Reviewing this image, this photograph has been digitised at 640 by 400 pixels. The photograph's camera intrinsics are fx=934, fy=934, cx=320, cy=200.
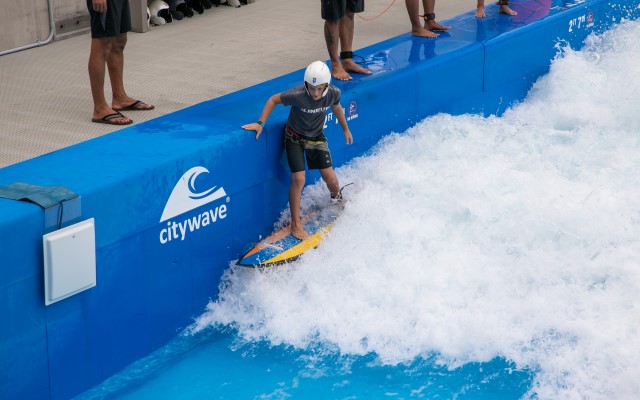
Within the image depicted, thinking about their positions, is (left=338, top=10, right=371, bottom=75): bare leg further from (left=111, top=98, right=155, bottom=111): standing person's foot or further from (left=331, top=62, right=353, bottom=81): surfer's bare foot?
(left=111, top=98, right=155, bottom=111): standing person's foot

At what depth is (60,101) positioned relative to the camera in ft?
25.2

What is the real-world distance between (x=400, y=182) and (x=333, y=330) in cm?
187

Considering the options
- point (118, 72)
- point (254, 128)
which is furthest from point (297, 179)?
point (118, 72)

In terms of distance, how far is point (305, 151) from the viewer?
7.20m

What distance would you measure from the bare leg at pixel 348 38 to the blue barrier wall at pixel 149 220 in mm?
156

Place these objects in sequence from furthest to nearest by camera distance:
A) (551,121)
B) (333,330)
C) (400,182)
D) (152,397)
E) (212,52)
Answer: (551,121) → (212,52) → (400,182) → (333,330) → (152,397)

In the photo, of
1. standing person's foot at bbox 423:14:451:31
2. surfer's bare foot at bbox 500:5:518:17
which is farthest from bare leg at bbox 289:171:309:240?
surfer's bare foot at bbox 500:5:518:17

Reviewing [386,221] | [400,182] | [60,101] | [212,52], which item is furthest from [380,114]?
[60,101]

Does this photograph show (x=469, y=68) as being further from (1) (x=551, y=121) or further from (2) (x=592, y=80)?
(2) (x=592, y=80)

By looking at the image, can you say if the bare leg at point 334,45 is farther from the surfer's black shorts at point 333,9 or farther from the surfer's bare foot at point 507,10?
the surfer's bare foot at point 507,10

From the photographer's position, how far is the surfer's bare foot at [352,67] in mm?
8422

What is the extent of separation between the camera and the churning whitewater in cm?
625

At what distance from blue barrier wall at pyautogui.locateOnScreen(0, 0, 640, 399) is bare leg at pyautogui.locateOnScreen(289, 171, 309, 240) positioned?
20cm

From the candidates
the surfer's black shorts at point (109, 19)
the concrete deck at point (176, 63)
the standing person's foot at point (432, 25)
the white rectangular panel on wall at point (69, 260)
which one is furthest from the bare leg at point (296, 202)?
the standing person's foot at point (432, 25)
